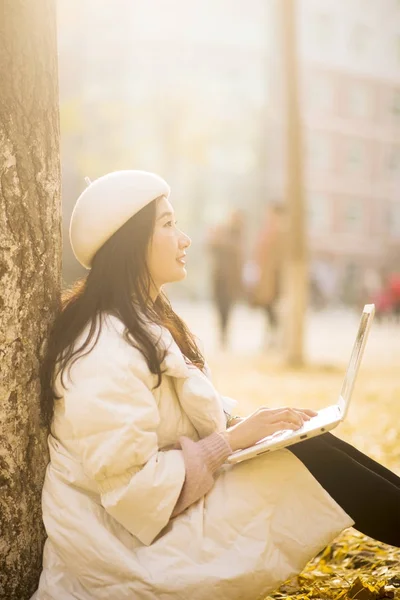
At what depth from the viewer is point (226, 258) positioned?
13.5 m

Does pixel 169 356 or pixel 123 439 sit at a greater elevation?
pixel 169 356

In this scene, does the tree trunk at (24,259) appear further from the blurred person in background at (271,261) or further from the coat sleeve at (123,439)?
the blurred person in background at (271,261)

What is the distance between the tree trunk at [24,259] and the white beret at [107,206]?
16cm

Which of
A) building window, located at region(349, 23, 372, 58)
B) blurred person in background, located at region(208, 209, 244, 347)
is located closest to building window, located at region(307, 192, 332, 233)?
building window, located at region(349, 23, 372, 58)

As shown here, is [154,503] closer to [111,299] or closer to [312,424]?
[312,424]

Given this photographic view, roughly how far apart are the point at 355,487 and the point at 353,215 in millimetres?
42908

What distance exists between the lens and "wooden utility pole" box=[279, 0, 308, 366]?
10867 mm

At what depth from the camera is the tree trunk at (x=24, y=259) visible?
9.71ft

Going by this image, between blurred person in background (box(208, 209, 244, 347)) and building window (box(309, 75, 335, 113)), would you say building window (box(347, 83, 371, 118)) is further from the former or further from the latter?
blurred person in background (box(208, 209, 244, 347))

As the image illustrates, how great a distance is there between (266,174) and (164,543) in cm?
4034

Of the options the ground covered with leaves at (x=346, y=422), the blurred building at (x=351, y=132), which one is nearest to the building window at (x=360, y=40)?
the blurred building at (x=351, y=132)

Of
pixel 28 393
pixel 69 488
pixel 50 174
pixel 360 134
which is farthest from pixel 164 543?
pixel 360 134

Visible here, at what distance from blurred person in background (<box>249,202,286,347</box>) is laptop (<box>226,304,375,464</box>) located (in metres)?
9.53

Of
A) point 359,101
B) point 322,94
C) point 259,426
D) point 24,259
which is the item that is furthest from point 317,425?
point 359,101
